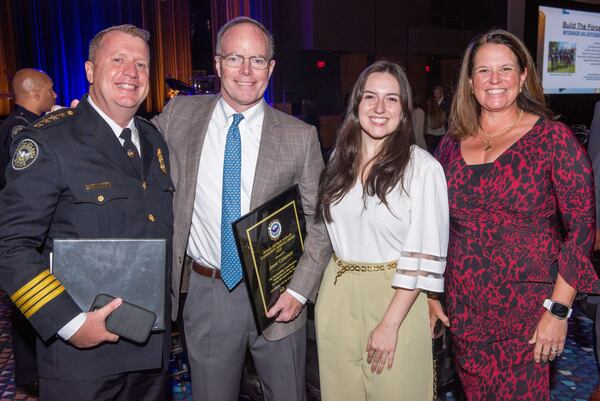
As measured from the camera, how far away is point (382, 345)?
1.68 metres

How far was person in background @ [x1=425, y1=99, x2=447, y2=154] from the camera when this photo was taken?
7789 millimetres

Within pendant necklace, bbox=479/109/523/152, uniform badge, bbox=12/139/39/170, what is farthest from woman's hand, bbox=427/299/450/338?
uniform badge, bbox=12/139/39/170

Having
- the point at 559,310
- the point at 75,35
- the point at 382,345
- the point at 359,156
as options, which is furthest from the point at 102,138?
the point at 75,35

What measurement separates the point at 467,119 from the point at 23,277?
1676mm

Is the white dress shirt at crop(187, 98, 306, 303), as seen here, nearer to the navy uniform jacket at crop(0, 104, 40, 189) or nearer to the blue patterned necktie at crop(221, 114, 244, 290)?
the blue patterned necktie at crop(221, 114, 244, 290)

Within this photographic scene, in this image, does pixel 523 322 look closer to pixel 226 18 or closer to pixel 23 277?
pixel 23 277

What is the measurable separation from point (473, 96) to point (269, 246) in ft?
3.40

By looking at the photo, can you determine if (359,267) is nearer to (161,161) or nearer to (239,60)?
(161,161)

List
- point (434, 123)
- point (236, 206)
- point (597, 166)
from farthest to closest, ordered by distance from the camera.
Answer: point (434, 123) < point (597, 166) < point (236, 206)

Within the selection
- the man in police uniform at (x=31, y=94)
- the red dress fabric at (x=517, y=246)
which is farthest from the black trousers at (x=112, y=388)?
the man in police uniform at (x=31, y=94)

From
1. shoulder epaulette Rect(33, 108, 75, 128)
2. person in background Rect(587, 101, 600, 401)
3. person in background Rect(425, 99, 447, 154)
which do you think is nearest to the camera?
shoulder epaulette Rect(33, 108, 75, 128)

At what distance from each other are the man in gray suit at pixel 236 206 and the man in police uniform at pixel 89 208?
15 centimetres

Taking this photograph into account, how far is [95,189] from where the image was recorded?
155cm

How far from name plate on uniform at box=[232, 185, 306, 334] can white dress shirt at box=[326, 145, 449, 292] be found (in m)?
0.23
